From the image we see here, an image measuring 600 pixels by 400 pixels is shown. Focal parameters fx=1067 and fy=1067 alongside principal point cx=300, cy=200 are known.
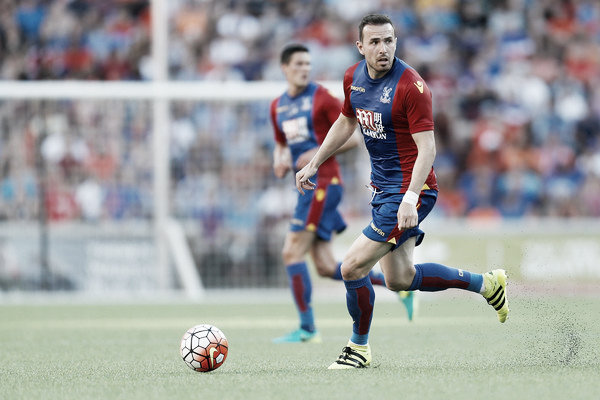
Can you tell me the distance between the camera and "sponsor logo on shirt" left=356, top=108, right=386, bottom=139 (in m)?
6.75

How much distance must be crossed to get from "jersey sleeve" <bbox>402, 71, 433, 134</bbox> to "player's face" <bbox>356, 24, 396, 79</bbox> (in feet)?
0.63

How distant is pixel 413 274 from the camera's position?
7078 mm

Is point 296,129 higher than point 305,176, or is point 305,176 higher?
point 296,129

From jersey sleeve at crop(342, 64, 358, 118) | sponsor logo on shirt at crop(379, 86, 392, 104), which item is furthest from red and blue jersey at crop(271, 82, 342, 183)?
sponsor logo on shirt at crop(379, 86, 392, 104)

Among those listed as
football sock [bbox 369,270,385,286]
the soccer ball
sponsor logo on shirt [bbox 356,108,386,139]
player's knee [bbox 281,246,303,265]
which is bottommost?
the soccer ball

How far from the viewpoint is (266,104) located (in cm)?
1620

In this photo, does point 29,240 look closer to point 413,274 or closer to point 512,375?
point 413,274

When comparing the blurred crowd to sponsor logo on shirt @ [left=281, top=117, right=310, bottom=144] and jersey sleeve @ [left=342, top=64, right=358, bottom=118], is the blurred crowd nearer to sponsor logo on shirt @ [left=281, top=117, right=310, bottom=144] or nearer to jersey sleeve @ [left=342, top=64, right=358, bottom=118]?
sponsor logo on shirt @ [left=281, top=117, right=310, bottom=144]

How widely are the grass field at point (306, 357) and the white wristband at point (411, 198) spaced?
1024mm

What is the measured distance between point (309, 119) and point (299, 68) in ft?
1.48

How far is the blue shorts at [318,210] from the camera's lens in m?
9.21

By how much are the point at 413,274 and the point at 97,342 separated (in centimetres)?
333

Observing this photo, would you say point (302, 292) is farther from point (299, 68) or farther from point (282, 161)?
point (299, 68)

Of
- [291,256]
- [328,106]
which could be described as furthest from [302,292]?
[328,106]
